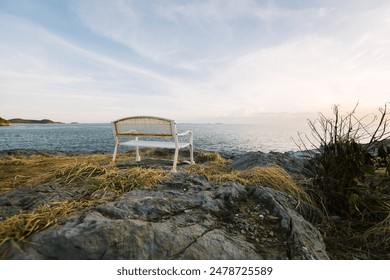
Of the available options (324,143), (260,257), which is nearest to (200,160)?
(324,143)

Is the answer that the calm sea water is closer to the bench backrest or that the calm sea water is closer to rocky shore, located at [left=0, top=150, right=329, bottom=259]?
rocky shore, located at [left=0, top=150, right=329, bottom=259]

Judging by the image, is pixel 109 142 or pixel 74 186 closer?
pixel 74 186

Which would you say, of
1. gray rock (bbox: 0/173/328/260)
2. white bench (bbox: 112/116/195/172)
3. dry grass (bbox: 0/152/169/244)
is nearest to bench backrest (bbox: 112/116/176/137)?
white bench (bbox: 112/116/195/172)

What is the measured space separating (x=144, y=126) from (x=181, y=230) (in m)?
4.21

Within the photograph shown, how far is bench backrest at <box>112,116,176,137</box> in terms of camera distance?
18.4ft

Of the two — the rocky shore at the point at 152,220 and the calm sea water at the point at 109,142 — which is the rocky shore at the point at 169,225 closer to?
the rocky shore at the point at 152,220

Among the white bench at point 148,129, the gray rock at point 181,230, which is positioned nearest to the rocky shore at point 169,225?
the gray rock at point 181,230

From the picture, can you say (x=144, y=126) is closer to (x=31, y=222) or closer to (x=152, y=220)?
(x=152, y=220)

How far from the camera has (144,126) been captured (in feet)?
19.4

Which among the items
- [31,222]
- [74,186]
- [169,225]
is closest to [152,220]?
[169,225]

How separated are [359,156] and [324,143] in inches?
18.6

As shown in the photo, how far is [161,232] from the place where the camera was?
1.87 meters

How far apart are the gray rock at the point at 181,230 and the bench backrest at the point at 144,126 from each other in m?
2.75
